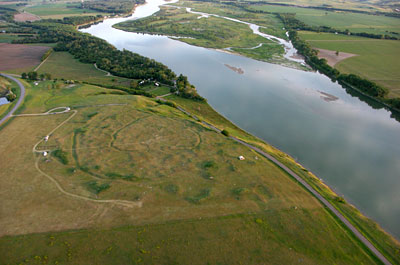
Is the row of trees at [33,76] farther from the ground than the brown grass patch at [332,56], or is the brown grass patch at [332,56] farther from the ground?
the brown grass patch at [332,56]

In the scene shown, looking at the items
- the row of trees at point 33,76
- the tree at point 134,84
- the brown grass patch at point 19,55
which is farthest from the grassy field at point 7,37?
the tree at point 134,84

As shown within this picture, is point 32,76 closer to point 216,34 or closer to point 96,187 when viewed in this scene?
point 96,187

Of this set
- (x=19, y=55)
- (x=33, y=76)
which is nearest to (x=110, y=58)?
(x=33, y=76)

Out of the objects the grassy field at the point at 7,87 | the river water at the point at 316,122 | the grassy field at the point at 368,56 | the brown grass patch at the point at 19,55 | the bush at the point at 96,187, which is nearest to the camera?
the bush at the point at 96,187

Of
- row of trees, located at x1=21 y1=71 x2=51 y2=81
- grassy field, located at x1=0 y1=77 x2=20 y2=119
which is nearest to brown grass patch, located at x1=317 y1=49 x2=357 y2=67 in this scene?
row of trees, located at x1=21 y1=71 x2=51 y2=81

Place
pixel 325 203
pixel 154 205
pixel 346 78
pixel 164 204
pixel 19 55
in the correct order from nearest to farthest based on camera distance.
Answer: pixel 154 205
pixel 164 204
pixel 325 203
pixel 346 78
pixel 19 55

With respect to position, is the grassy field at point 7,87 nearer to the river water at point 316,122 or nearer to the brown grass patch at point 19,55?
the brown grass patch at point 19,55

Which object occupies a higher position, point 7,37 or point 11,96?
point 7,37
